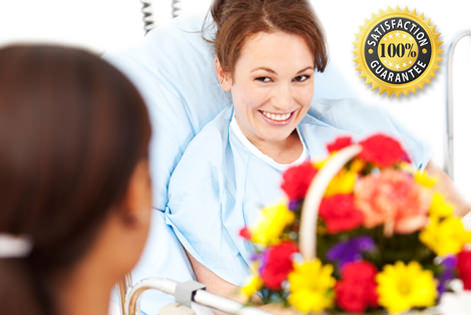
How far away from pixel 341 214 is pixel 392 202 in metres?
0.07

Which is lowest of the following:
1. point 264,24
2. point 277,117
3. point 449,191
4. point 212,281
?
point 212,281

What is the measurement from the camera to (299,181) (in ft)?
2.78

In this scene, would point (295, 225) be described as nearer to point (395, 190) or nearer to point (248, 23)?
point (395, 190)

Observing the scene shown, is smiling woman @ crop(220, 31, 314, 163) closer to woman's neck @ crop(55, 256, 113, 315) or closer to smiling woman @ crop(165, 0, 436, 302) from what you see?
smiling woman @ crop(165, 0, 436, 302)

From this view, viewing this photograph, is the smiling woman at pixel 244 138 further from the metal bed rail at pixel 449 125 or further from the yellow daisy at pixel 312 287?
the yellow daisy at pixel 312 287

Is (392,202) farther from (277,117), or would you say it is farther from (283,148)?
(283,148)

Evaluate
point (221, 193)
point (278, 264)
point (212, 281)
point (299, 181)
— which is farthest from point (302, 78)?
point (278, 264)

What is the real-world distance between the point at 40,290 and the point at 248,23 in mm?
1102

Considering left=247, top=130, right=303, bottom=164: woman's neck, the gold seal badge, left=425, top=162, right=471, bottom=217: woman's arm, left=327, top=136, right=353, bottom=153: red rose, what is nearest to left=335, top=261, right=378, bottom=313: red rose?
left=327, top=136, right=353, bottom=153: red rose

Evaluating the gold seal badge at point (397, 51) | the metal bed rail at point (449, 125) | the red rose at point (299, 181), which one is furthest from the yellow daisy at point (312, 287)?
the gold seal badge at point (397, 51)

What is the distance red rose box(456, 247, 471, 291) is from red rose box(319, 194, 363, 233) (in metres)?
0.19

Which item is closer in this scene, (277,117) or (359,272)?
(359,272)

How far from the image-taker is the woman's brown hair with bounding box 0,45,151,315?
527 mm

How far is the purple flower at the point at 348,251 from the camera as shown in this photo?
2.47 feet
